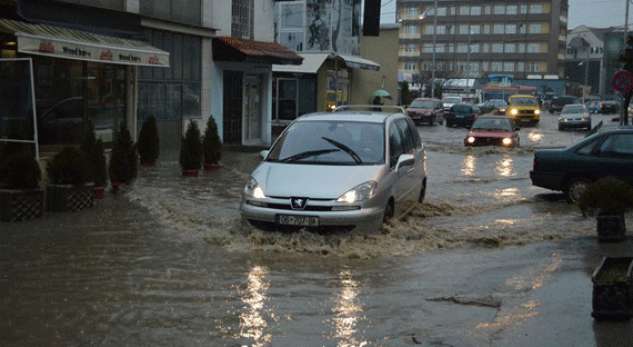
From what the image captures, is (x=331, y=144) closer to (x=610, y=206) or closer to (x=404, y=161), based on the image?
(x=404, y=161)

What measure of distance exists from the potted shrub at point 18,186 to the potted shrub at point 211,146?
7975mm

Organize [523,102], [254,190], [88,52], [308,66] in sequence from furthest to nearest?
[523,102] → [308,66] → [88,52] → [254,190]

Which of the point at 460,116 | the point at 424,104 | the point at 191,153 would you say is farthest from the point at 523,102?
the point at 191,153

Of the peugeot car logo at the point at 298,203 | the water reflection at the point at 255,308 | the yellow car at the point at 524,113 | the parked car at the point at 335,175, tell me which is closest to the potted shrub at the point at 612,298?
the water reflection at the point at 255,308

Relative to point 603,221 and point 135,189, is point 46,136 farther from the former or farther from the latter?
point 603,221

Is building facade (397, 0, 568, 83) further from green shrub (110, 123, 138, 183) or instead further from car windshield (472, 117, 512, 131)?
green shrub (110, 123, 138, 183)

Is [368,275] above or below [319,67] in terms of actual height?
below

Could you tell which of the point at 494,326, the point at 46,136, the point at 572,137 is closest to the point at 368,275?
the point at 494,326

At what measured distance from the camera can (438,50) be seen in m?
136

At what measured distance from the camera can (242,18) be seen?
28062 mm

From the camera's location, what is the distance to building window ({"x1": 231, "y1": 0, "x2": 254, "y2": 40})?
90.6 ft

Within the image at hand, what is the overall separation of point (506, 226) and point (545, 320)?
5.80 m

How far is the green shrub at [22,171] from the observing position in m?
11.5

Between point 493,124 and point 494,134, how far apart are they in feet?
3.76
